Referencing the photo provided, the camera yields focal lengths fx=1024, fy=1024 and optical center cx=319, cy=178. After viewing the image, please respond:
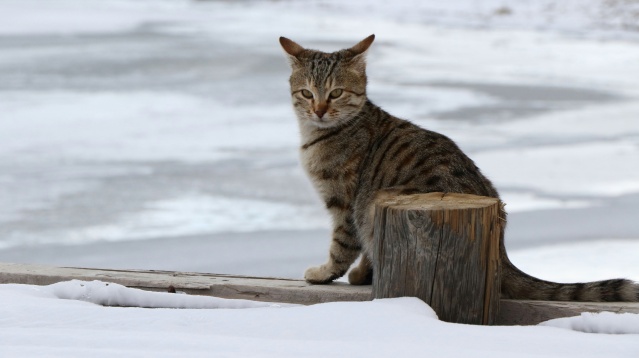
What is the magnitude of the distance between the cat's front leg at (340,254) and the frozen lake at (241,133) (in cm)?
162

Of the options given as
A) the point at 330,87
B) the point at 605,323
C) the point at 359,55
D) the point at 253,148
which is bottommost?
the point at 605,323

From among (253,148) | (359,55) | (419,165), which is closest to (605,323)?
(419,165)

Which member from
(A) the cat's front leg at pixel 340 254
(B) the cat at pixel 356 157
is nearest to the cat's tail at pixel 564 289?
(B) the cat at pixel 356 157

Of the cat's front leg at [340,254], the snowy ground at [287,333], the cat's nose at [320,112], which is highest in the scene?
the cat's nose at [320,112]

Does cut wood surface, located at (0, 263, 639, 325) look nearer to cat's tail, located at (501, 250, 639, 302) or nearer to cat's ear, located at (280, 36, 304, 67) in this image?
cat's tail, located at (501, 250, 639, 302)

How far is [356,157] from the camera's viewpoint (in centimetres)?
410

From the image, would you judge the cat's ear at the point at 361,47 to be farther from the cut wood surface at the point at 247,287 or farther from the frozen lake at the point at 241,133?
the frozen lake at the point at 241,133

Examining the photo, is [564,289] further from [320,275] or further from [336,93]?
[336,93]

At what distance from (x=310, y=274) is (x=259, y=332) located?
90cm

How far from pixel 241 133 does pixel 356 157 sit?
4577mm

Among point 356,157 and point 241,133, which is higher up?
point 241,133

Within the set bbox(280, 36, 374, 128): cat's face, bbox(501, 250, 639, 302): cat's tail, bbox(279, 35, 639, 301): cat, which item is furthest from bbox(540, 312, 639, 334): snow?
bbox(280, 36, 374, 128): cat's face

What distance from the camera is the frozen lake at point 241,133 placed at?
20.6 feet

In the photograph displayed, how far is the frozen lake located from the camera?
6.27 metres
